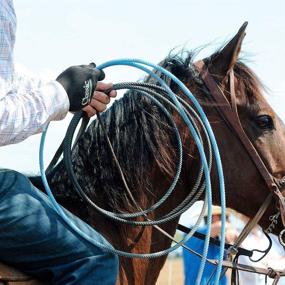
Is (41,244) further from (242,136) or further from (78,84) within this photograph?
(242,136)

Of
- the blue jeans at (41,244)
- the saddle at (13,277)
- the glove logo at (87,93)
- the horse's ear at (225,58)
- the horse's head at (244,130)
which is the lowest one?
the saddle at (13,277)

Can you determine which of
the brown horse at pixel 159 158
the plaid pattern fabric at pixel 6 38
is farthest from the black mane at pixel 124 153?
the plaid pattern fabric at pixel 6 38

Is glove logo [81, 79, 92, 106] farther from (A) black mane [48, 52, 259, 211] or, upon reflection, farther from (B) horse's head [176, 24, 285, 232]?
(B) horse's head [176, 24, 285, 232]

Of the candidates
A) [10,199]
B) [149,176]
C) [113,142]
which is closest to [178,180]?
[149,176]

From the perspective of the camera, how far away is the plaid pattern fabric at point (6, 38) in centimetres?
314

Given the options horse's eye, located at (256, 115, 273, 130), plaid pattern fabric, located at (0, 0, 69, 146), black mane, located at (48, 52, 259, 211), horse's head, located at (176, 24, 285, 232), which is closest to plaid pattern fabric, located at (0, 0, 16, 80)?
plaid pattern fabric, located at (0, 0, 69, 146)

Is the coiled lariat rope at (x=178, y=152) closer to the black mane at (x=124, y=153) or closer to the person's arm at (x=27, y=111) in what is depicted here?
the black mane at (x=124, y=153)

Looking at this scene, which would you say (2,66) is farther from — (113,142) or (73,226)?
(113,142)

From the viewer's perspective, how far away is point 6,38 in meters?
3.16

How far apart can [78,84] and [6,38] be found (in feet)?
1.75

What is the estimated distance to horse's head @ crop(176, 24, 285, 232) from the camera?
14.4 ft

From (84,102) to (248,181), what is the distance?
55.5 inches

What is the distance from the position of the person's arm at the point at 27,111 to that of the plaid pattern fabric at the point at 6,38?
0.13 m

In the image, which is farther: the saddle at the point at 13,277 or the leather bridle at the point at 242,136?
the leather bridle at the point at 242,136
